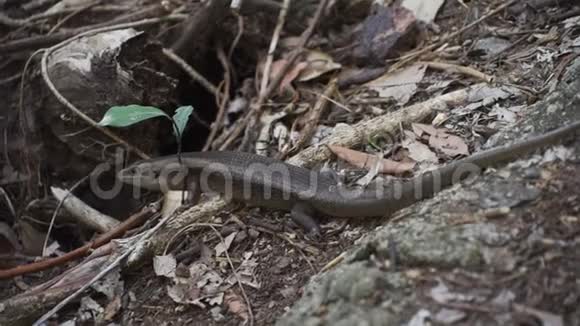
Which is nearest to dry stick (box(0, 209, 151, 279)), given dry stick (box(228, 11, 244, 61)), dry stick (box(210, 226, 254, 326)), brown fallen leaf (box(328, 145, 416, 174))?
dry stick (box(210, 226, 254, 326))

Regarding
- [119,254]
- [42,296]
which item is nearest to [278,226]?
[119,254]

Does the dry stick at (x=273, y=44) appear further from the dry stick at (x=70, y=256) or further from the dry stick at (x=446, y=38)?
the dry stick at (x=70, y=256)

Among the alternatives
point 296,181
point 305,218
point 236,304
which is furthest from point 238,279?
point 296,181

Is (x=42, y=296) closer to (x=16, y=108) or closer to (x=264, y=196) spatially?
(x=264, y=196)

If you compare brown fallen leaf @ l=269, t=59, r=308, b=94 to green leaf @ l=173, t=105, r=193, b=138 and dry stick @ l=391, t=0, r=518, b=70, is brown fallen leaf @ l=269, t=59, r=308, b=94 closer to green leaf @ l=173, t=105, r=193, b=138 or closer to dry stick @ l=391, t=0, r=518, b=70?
dry stick @ l=391, t=0, r=518, b=70

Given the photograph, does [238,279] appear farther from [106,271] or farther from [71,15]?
[71,15]

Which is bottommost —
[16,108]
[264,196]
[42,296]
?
[42,296]

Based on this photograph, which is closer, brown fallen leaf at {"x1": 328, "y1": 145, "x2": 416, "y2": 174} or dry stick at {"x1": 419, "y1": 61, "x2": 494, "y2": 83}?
brown fallen leaf at {"x1": 328, "y1": 145, "x2": 416, "y2": 174}
